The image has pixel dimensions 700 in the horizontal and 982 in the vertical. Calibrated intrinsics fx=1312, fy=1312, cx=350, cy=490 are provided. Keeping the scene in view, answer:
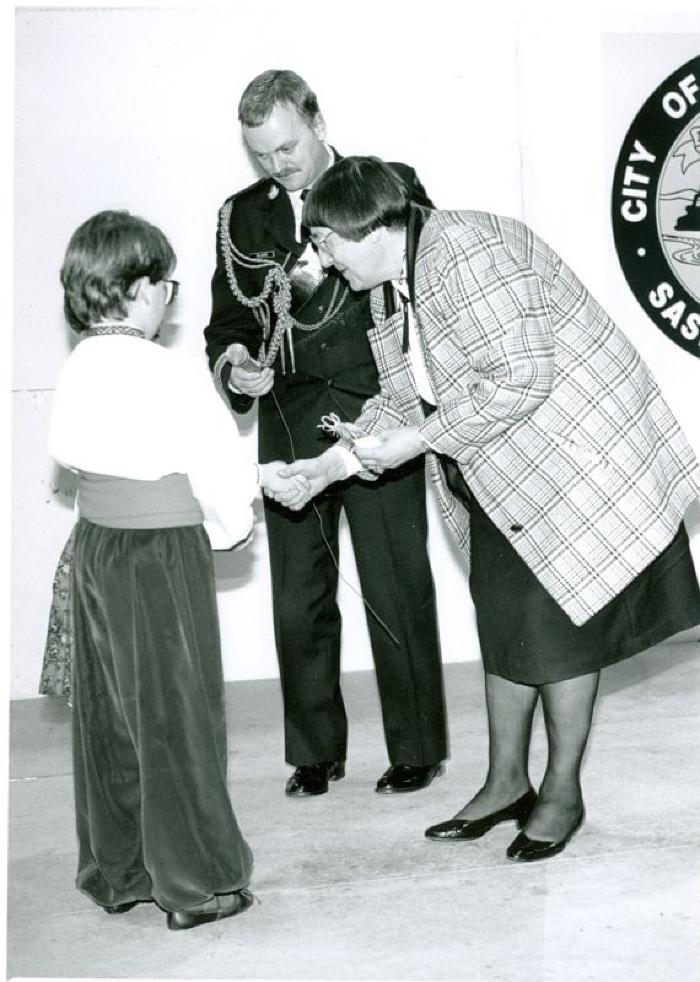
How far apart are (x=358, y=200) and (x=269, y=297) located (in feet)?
2.32

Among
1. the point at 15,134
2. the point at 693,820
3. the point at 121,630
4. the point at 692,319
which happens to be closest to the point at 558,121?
the point at 692,319

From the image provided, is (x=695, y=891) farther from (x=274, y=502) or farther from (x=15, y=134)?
(x=15, y=134)

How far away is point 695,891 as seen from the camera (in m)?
2.63

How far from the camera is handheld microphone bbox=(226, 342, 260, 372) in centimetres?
331

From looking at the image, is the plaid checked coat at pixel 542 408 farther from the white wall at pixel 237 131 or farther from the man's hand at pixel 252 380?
the white wall at pixel 237 131

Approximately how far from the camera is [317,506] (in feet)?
11.0

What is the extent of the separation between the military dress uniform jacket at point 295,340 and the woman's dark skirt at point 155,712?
88 centimetres

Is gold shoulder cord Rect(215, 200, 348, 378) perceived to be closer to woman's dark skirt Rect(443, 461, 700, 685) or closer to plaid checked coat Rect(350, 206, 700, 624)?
plaid checked coat Rect(350, 206, 700, 624)

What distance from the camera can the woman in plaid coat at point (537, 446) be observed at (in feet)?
8.63

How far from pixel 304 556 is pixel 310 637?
22cm

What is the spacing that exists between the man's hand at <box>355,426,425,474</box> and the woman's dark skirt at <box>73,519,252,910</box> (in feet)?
1.54

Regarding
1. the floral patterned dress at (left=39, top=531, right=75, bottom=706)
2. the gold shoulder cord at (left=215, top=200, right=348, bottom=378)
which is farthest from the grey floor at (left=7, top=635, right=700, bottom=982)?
the gold shoulder cord at (left=215, top=200, right=348, bottom=378)

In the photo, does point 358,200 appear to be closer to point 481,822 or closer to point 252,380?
point 252,380

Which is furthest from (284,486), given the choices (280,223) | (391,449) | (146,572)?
(280,223)
